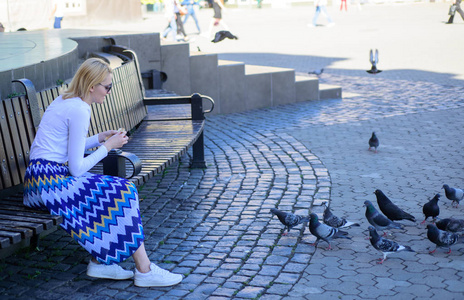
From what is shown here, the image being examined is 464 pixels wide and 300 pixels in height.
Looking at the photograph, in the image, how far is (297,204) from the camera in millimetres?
6863

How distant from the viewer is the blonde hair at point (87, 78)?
15.7ft

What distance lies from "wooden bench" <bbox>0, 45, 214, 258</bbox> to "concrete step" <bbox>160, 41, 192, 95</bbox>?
183 cm

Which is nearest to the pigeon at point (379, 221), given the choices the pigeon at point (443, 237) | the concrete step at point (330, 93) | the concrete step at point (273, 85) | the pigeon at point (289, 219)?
the pigeon at point (443, 237)

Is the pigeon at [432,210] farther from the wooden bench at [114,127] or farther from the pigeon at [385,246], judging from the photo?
the wooden bench at [114,127]

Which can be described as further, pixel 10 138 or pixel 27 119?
pixel 27 119

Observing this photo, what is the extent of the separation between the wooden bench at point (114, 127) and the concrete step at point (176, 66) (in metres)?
1.83

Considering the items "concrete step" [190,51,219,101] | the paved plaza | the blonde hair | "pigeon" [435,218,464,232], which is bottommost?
the paved plaza

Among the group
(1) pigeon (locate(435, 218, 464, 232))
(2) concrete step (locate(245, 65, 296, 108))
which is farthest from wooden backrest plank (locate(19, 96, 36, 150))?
(2) concrete step (locate(245, 65, 296, 108))

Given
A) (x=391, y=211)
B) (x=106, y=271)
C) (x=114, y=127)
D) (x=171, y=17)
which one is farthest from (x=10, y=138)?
(x=171, y=17)

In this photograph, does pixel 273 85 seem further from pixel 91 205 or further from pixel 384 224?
pixel 91 205

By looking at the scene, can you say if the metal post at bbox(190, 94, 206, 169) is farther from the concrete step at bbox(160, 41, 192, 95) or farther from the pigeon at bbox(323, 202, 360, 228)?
the concrete step at bbox(160, 41, 192, 95)

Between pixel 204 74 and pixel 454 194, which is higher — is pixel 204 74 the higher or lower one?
the higher one

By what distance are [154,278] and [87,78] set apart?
4.90 feet

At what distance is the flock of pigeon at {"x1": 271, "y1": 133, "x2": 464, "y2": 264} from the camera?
→ 5387mm
